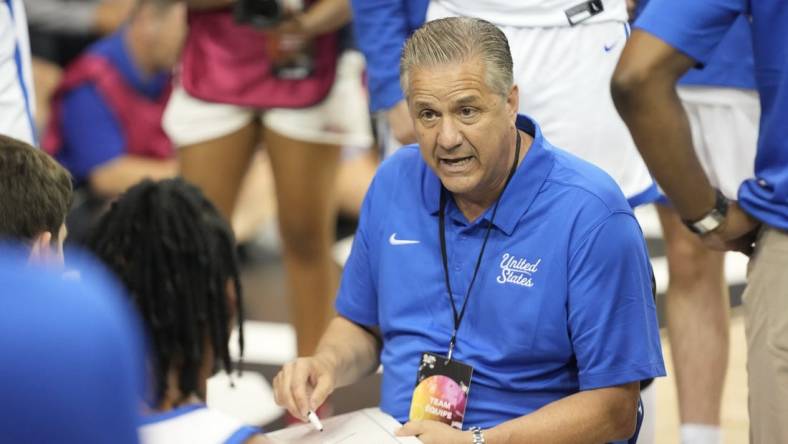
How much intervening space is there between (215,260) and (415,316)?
530 millimetres

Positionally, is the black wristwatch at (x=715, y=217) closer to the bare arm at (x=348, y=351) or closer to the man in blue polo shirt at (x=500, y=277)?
the man in blue polo shirt at (x=500, y=277)

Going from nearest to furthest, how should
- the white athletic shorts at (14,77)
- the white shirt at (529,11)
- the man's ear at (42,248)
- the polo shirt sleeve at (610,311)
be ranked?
1. the man's ear at (42,248)
2. the polo shirt sleeve at (610,311)
3. the white shirt at (529,11)
4. the white athletic shorts at (14,77)

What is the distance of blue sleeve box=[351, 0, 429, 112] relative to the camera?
339cm

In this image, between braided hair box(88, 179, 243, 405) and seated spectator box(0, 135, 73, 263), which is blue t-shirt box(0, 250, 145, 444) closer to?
braided hair box(88, 179, 243, 405)

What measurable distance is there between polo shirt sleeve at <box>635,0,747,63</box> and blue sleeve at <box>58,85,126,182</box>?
3.87 m

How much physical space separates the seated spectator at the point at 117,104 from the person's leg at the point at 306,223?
1.85m

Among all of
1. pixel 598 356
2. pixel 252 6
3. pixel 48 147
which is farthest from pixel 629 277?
pixel 48 147

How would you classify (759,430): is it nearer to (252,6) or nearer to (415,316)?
(415,316)

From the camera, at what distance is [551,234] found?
260 centimetres

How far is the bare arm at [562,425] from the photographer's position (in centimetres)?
251

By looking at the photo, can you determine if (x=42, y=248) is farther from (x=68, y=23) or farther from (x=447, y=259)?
(x=68, y=23)

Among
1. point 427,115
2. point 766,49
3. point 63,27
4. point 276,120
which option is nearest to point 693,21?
point 766,49

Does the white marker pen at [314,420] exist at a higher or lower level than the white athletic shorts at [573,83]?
lower

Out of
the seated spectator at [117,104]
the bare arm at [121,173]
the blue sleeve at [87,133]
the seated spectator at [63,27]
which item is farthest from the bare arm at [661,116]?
the seated spectator at [63,27]
